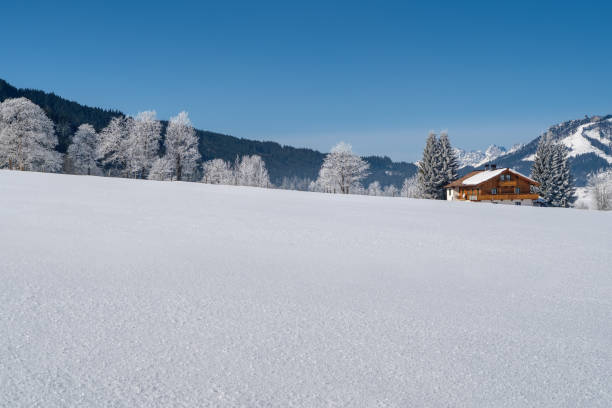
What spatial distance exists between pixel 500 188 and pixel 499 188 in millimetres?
181

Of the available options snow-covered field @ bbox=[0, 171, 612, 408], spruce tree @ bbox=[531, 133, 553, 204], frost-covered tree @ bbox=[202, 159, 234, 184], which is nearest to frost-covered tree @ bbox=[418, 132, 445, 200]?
spruce tree @ bbox=[531, 133, 553, 204]

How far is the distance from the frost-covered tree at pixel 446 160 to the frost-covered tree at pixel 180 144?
38358 millimetres

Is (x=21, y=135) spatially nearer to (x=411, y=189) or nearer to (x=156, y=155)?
(x=156, y=155)

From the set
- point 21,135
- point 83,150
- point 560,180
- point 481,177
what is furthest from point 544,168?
point 83,150

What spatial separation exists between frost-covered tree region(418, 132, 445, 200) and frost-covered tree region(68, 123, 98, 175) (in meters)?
53.2

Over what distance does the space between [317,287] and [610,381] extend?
307 cm

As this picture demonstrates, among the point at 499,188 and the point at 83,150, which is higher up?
the point at 83,150

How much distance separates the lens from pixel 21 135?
41.5 meters

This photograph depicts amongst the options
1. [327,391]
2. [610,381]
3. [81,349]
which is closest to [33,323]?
[81,349]

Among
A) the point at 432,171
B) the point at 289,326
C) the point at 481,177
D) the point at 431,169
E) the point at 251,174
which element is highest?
the point at 251,174

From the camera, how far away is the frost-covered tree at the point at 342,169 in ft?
189

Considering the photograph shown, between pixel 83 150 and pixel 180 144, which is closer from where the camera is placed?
pixel 180 144

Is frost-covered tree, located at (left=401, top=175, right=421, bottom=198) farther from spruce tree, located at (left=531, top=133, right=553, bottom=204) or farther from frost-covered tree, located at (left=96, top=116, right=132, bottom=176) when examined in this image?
frost-covered tree, located at (left=96, top=116, right=132, bottom=176)

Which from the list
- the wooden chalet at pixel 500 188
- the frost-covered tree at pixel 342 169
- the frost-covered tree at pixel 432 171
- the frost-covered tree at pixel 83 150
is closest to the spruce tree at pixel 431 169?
the frost-covered tree at pixel 432 171
